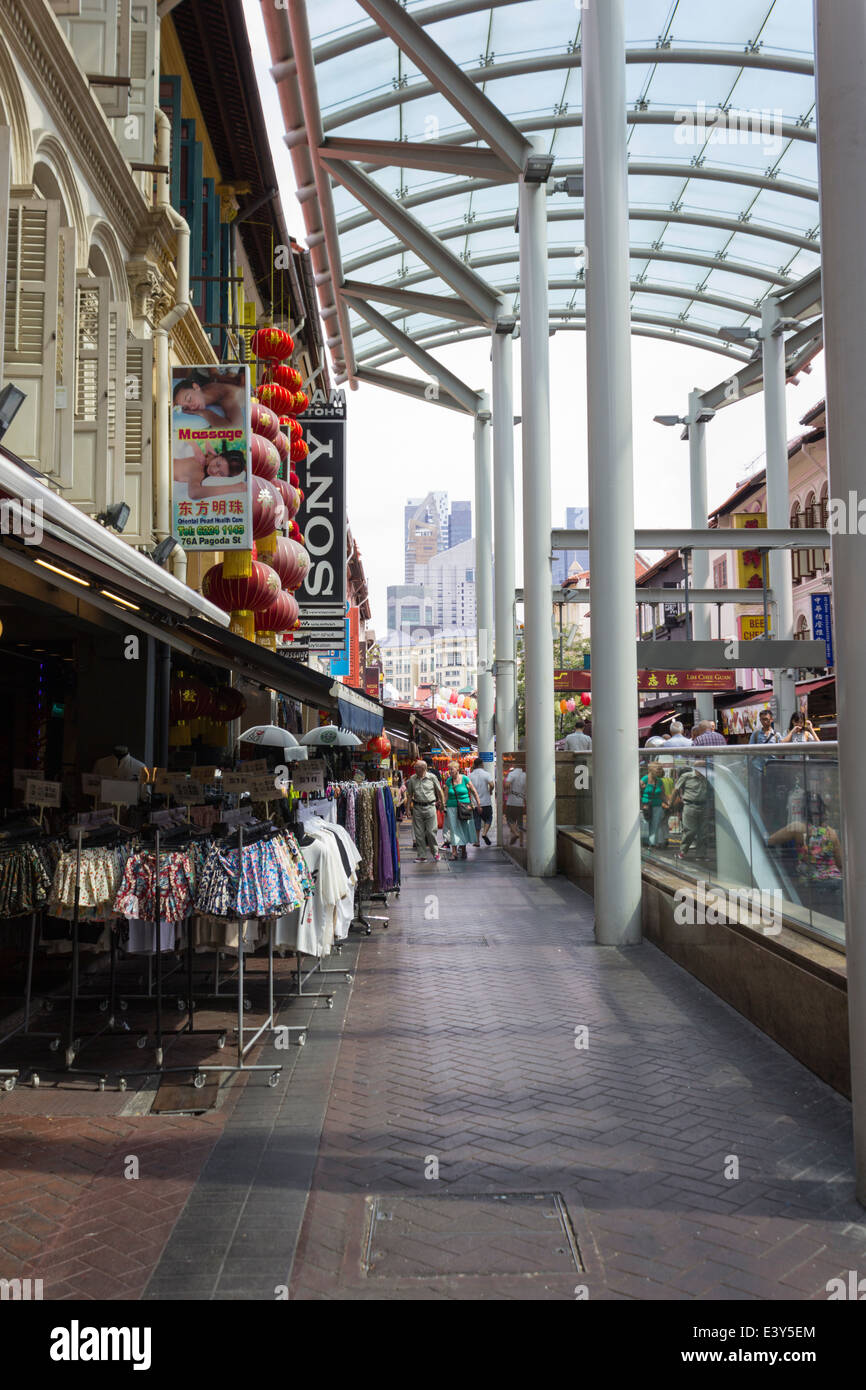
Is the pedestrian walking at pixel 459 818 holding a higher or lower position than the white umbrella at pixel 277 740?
lower

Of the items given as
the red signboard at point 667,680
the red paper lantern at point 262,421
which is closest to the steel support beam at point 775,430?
the red signboard at point 667,680

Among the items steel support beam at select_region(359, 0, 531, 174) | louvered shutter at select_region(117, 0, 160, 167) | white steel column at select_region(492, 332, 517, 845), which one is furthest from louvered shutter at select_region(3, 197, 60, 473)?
white steel column at select_region(492, 332, 517, 845)

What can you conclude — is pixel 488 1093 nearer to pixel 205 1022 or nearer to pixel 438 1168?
pixel 438 1168

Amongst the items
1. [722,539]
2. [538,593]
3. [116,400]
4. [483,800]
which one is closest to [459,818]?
[483,800]

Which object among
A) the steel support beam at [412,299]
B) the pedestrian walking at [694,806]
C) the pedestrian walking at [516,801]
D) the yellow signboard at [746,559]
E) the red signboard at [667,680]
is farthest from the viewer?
the yellow signboard at [746,559]

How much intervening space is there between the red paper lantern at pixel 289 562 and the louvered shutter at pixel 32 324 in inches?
202

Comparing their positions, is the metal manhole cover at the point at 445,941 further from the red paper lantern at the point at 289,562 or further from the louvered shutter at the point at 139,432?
the red paper lantern at the point at 289,562

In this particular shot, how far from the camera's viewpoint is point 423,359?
93.8 ft

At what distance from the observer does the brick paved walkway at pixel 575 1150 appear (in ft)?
12.5

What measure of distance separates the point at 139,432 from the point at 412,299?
15.2 meters

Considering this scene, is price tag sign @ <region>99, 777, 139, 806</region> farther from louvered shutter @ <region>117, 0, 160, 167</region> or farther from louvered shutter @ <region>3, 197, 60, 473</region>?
louvered shutter @ <region>117, 0, 160, 167</region>

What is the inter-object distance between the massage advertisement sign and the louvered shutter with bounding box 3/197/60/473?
315 cm

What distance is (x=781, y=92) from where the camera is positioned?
19.2 metres
